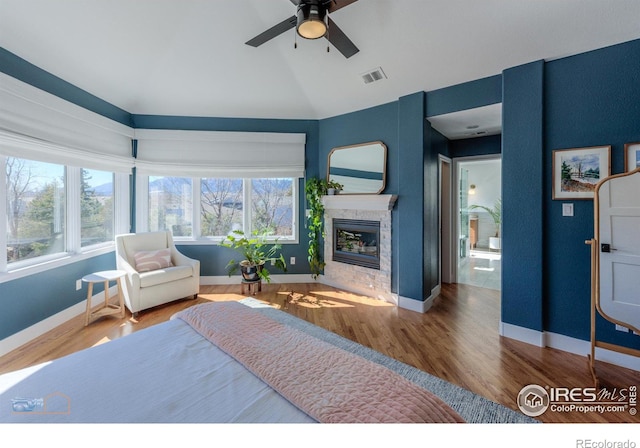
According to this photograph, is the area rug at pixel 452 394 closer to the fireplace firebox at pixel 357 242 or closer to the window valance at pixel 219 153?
the fireplace firebox at pixel 357 242

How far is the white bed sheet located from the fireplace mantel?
9.21 feet

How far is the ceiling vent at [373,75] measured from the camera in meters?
3.19

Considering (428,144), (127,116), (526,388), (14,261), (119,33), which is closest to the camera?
(526,388)

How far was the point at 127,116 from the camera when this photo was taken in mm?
3975

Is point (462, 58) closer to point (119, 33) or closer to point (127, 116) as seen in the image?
point (119, 33)

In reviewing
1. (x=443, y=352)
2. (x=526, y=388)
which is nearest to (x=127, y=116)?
(x=443, y=352)

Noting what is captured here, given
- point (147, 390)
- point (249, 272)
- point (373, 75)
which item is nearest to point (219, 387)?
point (147, 390)

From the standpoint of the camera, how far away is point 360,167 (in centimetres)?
394

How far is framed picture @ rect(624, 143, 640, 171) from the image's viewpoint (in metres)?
2.17

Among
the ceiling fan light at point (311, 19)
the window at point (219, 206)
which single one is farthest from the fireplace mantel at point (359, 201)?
the ceiling fan light at point (311, 19)

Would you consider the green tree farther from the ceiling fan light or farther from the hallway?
the ceiling fan light

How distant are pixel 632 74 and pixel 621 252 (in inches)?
57.9

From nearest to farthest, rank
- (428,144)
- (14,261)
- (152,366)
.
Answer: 1. (152,366)
2. (14,261)
3. (428,144)

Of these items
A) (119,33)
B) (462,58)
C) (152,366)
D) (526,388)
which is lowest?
(526,388)
